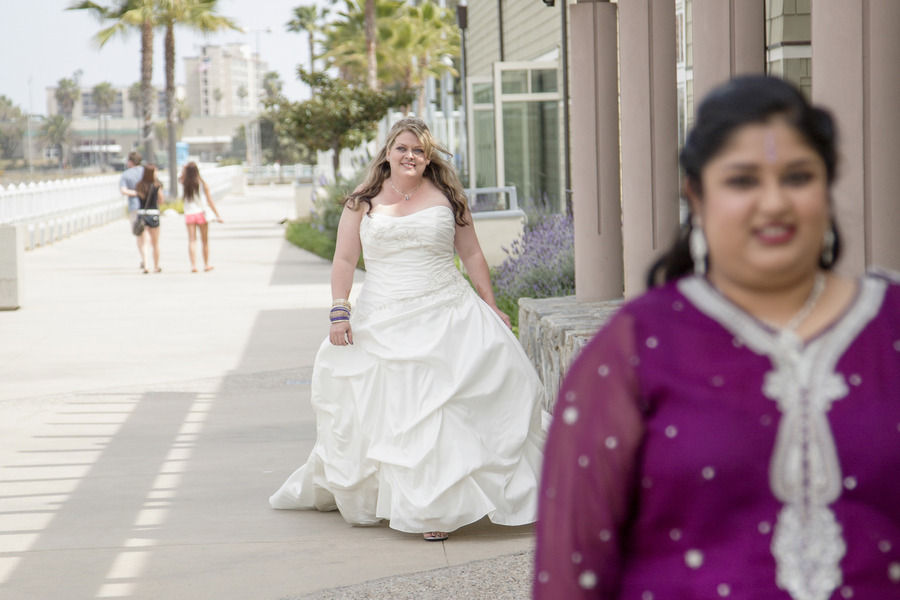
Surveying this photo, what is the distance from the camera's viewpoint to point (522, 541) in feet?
17.4

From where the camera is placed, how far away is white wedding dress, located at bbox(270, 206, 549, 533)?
529 cm

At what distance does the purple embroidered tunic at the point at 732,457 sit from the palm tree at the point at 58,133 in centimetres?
16109

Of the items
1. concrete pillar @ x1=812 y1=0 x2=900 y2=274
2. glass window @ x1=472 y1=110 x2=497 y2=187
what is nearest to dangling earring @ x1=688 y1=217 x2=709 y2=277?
concrete pillar @ x1=812 y1=0 x2=900 y2=274

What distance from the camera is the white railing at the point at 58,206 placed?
2409 centimetres

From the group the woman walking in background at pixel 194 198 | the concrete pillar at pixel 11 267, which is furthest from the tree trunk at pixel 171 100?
the concrete pillar at pixel 11 267

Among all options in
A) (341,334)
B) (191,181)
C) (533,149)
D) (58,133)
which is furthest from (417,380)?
(58,133)

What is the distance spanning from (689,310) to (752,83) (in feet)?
1.14

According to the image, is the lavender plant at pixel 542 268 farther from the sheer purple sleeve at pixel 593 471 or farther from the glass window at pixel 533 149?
the sheer purple sleeve at pixel 593 471

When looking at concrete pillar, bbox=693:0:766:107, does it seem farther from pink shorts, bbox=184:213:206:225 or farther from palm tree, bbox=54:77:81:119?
palm tree, bbox=54:77:81:119

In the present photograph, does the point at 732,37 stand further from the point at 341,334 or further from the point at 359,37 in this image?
the point at 359,37

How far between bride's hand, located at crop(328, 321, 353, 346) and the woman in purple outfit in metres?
3.78

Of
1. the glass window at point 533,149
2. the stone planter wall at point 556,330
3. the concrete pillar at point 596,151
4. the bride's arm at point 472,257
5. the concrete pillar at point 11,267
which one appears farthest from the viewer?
the glass window at point 533,149

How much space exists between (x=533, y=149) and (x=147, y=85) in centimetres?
2847

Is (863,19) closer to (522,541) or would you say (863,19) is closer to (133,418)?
(522,541)
